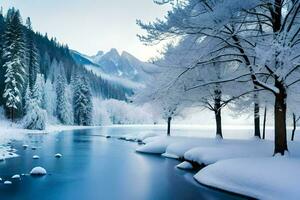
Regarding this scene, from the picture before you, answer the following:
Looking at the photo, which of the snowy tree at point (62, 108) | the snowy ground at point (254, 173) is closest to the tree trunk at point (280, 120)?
the snowy ground at point (254, 173)

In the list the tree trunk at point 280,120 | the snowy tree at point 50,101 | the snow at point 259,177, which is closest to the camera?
the snow at point 259,177

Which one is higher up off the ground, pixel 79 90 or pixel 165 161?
pixel 79 90

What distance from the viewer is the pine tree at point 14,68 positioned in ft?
164

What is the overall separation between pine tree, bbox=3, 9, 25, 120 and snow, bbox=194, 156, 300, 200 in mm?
42133

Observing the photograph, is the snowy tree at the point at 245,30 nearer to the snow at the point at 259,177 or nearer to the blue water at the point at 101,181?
the snow at the point at 259,177

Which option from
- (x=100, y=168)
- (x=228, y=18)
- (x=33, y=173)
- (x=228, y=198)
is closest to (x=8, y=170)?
(x=33, y=173)

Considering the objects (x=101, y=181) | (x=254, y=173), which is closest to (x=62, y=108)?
(x=101, y=181)

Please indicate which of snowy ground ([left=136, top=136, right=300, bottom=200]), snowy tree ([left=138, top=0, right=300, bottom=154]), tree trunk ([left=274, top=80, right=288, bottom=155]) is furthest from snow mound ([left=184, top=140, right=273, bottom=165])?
snowy tree ([left=138, top=0, right=300, bottom=154])

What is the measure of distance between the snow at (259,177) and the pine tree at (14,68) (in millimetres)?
42133

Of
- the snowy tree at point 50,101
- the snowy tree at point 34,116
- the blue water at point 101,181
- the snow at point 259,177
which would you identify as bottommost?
the blue water at point 101,181

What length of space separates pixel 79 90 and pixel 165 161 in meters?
60.5

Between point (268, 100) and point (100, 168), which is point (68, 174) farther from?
point (268, 100)

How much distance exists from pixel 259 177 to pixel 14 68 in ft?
158

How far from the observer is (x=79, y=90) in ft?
266
